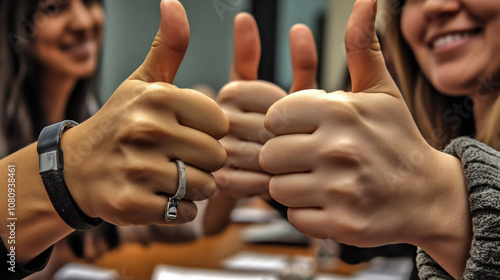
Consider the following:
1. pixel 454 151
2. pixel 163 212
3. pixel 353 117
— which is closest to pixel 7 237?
pixel 163 212

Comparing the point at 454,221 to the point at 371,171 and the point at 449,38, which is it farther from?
the point at 449,38

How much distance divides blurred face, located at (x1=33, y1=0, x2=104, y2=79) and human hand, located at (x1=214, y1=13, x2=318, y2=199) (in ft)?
2.38

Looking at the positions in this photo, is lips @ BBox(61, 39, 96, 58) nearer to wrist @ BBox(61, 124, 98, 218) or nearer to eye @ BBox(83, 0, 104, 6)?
eye @ BBox(83, 0, 104, 6)

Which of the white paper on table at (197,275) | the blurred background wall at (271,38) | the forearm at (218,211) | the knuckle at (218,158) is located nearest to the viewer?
the knuckle at (218,158)

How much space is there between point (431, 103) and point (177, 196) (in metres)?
0.58

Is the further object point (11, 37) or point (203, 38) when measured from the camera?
point (203, 38)

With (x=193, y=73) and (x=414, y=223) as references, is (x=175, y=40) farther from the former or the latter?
(x=193, y=73)

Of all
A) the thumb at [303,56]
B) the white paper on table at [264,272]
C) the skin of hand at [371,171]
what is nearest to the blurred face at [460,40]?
the thumb at [303,56]

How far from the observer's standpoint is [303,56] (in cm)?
69

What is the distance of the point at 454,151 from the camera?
45 centimetres

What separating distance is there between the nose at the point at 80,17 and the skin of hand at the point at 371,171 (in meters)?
1.02

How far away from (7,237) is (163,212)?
0.24 m

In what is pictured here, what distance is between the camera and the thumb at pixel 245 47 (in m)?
0.69

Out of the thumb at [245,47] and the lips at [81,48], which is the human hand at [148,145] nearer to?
the thumb at [245,47]
